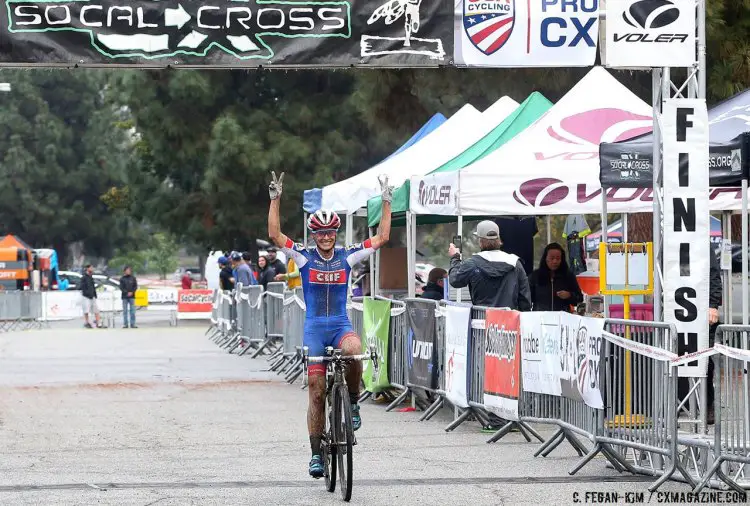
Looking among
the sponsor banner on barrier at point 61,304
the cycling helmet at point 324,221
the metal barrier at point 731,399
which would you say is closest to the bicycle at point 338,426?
the cycling helmet at point 324,221

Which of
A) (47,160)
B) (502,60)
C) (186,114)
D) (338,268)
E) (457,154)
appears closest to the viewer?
(338,268)

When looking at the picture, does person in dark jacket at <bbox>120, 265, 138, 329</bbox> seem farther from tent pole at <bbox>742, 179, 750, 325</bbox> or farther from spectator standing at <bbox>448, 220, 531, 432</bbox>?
spectator standing at <bbox>448, 220, 531, 432</bbox>

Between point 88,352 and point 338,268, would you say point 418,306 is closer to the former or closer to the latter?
point 338,268

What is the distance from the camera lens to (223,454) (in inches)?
482

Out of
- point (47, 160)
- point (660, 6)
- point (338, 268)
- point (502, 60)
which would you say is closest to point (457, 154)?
point (502, 60)

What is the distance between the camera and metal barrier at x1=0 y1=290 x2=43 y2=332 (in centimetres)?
4238

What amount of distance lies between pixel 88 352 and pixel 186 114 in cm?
1932

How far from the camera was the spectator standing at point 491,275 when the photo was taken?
1424 cm

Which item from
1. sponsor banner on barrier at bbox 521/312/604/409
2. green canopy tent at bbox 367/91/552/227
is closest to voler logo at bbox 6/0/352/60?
sponsor banner on barrier at bbox 521/312/604/409

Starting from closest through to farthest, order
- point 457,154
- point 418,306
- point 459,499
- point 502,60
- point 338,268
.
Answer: point 459,499, point 338,268, point 502,60, point 418,306, point 457,154

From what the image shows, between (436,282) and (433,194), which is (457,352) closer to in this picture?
(433,194)

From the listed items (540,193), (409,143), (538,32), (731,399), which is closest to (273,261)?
(409,143)

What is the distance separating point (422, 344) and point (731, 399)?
6.29 meters

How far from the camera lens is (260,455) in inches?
480
